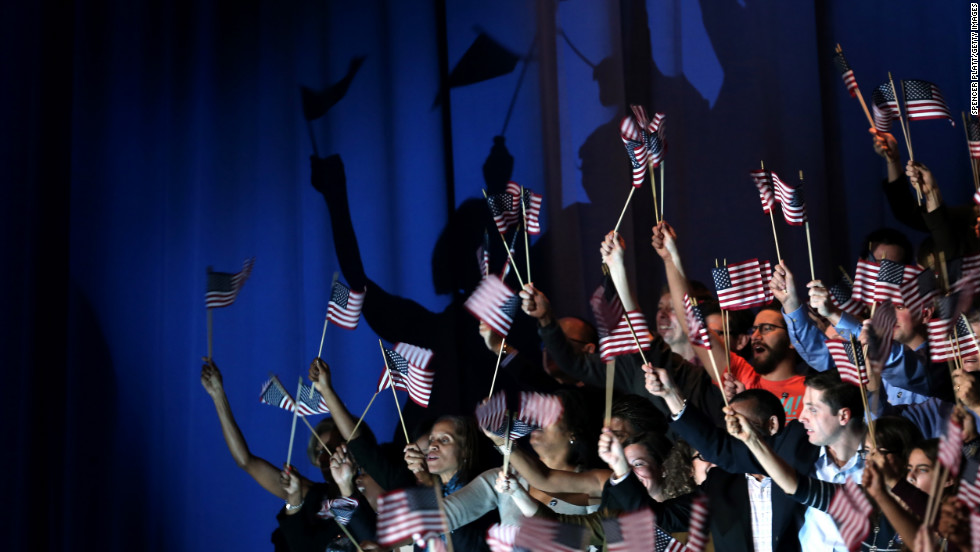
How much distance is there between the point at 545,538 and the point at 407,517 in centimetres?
37

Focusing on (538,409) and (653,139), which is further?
(653,139)

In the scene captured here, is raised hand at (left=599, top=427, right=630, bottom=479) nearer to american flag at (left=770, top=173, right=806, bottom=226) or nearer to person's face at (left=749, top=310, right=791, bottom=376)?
person's face at (left=749, top=310, right=791, bottom=376)

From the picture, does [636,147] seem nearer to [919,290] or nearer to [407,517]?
[919,290]

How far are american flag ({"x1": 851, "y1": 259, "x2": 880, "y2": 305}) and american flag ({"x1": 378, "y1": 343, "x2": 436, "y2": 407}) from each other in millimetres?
1481

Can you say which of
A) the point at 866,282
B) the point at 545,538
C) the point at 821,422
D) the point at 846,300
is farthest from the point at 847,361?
the point at 545,538

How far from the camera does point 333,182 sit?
18.5 feet

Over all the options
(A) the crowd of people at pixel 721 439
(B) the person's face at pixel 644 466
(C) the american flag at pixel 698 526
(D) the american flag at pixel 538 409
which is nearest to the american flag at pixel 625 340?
(A) the crowd of people at pixel 721 439

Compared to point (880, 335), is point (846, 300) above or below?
above

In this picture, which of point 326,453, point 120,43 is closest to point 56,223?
point 120,43

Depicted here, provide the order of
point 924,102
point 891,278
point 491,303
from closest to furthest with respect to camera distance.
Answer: point 891,278 < point 491,303 < point 924,102

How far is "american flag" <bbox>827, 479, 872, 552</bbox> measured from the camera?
2445 mm

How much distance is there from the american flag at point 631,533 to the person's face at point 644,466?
1.66 ft

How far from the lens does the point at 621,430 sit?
3219 millimetres

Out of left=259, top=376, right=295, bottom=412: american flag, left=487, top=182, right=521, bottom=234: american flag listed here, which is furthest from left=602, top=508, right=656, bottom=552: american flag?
left=487, top=182, right=521, bottom=234: american flag
